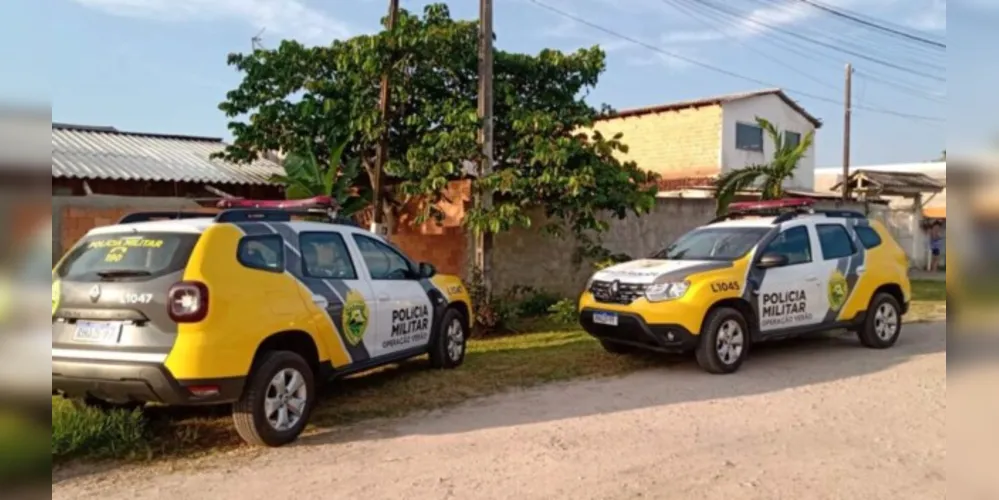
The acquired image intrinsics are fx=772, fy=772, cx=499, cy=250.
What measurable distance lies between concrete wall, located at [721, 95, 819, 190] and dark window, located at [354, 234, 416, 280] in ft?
66.5

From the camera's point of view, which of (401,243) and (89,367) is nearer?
(89,367)

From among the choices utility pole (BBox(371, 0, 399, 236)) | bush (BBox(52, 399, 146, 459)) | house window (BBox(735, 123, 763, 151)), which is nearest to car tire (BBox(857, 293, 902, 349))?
utility pole (BBox(371, 0, 399, 236))

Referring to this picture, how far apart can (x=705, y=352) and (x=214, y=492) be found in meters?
5.29

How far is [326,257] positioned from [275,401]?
1471 millimetres


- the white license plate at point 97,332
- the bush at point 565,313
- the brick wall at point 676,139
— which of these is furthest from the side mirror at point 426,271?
the brick wall at point 676,139

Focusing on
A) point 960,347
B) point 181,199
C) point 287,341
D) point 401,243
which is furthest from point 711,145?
point 960,347

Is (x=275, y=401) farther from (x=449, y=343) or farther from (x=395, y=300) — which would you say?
(x=449, y=343)

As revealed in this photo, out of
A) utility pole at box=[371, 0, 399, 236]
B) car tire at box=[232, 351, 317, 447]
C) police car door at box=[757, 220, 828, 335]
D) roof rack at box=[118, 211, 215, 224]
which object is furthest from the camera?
utility pole at box=[371, 0, 399, 236]

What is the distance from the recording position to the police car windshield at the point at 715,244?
9.07 m

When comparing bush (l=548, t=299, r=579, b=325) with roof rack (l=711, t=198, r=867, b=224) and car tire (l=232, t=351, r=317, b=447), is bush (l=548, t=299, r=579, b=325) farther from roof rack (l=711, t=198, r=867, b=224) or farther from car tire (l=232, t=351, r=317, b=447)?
car tire (l=232, t=351, r=317, b=447)

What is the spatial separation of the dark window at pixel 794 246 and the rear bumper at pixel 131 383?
21.2 feet

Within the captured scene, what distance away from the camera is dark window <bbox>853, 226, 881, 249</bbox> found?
10047 mm

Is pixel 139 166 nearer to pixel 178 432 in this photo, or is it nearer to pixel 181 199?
pixel 181 199

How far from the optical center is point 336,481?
5.04 metres
